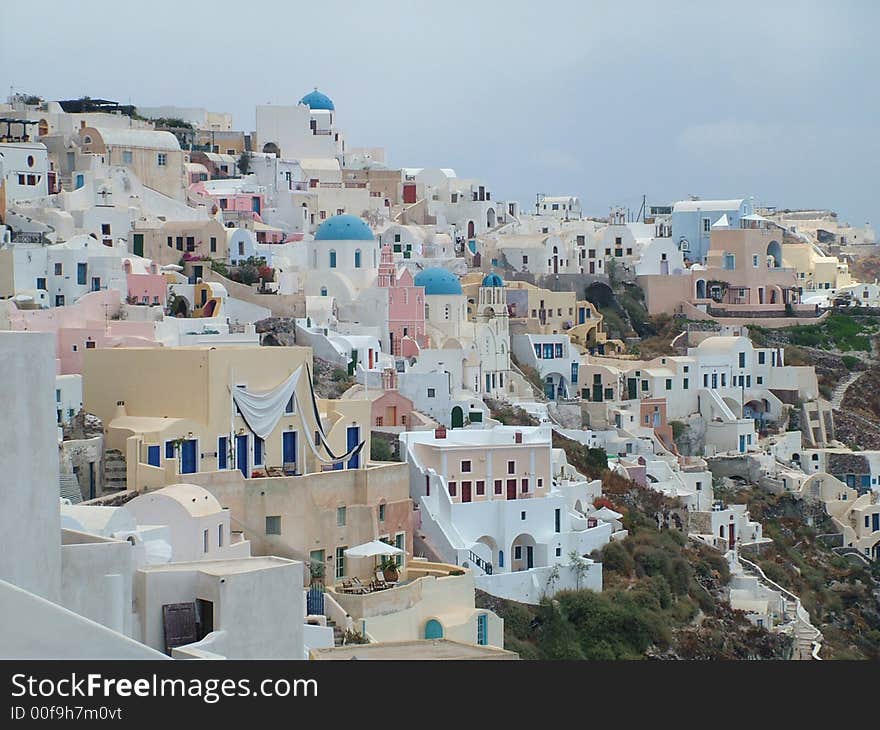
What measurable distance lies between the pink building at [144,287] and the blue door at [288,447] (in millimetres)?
6363

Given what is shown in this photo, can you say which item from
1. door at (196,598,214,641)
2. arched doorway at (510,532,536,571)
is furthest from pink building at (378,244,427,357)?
door at (196,598,214,641)

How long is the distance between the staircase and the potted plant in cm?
349

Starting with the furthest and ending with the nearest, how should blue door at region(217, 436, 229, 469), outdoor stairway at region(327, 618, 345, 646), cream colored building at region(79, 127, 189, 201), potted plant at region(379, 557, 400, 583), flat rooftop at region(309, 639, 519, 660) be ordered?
cream colored building at region(79, 127, 189, 201)
blue door at region(217, 436, 229, 469)
potted plant at region(379, 557, 400, 583)
outdoor stairway at region(327, 618, 345, 646)
flat rooftop at region(309, 639, 519, 660)

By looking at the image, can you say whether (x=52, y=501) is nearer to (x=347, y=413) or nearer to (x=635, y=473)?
(x=347, y=413)

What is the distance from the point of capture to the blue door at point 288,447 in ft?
81.9

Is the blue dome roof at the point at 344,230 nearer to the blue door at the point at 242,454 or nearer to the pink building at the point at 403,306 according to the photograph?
the pink building at the point at 403,306

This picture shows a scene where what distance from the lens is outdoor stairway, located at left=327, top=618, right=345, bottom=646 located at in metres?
20.0

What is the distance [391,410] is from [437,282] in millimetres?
7247

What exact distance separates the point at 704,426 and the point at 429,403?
1002 centimetres

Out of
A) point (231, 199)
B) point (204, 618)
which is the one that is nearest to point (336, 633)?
point (204, 618)

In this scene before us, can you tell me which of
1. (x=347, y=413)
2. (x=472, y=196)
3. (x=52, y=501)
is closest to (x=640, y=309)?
(x=472, y=196)

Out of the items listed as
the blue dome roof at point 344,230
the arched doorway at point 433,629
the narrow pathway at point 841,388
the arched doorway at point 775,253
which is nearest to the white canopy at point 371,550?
the arched doorway at point 433,629

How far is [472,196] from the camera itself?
4875cm

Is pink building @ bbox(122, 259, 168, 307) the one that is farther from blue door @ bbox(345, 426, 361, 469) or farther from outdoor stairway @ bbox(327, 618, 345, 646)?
outdoor stairway @ bbox(327, 618, 345, 646)
